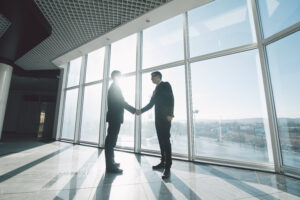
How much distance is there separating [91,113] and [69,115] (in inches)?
62.5

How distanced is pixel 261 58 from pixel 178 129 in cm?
208

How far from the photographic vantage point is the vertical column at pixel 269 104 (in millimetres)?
2042

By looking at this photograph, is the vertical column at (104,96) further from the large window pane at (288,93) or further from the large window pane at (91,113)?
the large window pane at (288,93)

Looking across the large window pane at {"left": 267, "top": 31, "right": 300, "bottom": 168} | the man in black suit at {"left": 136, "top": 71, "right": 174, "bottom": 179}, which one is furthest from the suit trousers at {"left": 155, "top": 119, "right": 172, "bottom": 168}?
the large window pane at {"left": 267, "top": 31, "right": 300, "bottom": 168}

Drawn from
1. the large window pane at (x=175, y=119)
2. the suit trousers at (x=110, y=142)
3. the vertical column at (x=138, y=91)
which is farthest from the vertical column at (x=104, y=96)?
the suit trousers at (x=110, y=142)

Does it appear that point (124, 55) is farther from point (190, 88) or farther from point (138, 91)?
point (190, 88)

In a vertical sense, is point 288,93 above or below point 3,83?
below

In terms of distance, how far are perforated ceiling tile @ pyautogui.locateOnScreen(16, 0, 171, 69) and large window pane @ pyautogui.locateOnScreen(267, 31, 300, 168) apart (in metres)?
2.28

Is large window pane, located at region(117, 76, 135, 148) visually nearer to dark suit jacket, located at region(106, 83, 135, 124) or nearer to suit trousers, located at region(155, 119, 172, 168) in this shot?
dark suit jacket, located at region(106, 83, 135, 124)

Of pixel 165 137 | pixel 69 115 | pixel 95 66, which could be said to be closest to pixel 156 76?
pixel 165 137

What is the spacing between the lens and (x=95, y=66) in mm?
4945

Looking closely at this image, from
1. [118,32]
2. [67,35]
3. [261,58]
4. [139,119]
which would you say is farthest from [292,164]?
[67,35]

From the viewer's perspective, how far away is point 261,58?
2285 mm

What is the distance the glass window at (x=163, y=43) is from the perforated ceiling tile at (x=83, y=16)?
0.86 m
